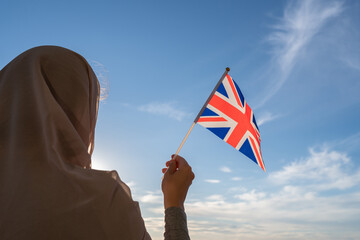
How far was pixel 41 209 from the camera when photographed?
1.52 meters

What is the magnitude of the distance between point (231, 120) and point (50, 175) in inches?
164

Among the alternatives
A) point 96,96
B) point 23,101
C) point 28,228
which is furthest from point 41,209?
point 96,96

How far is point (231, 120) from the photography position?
215 inches

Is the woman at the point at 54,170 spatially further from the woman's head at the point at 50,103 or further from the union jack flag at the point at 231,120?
the union jack flag at the point at 231,120

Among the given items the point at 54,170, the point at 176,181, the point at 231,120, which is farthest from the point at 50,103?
the point at 231,120

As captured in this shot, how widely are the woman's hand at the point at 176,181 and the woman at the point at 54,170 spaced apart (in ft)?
0.05

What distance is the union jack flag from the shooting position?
523 centimetres

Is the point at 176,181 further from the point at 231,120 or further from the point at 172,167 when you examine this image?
the point at 231,120

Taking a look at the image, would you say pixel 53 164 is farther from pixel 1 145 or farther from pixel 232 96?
pixel 232 96

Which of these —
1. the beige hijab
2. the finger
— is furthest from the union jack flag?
the beige hijab

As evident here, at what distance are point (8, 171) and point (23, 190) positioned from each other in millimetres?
180

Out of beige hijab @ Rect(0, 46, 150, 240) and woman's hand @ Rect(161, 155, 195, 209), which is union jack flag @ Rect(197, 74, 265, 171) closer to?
woman's hand @ Rect(161, 155, 195, 209)

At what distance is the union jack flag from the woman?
9.96 ft

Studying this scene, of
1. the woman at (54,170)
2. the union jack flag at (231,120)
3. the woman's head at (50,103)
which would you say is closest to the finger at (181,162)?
the woman at (54,170)
